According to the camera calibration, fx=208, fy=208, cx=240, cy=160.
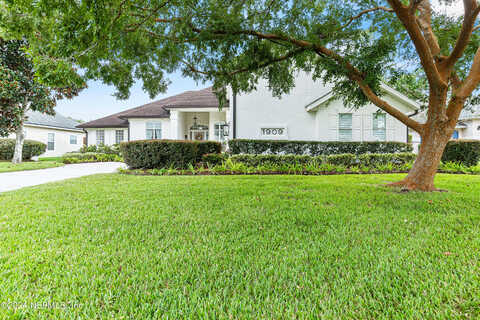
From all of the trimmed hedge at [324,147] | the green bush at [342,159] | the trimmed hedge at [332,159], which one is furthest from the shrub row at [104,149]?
the green bush at [342,159]

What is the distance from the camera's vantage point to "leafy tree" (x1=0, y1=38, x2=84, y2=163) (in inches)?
416

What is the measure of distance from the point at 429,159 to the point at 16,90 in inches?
687

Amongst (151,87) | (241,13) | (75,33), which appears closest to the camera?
→ (75,33)

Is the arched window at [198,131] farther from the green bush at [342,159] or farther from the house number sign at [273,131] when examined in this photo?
the green bush at [342,159]

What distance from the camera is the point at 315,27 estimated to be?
4.57 meters

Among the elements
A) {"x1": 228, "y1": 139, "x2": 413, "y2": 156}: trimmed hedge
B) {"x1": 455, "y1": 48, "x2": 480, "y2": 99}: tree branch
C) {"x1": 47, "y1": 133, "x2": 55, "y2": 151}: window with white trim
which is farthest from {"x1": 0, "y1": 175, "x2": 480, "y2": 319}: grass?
{"x1": 47, "y1": 133, "x2": 55, "y2": 151}: window with white trim

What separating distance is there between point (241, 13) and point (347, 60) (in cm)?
250

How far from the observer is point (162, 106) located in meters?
16.5

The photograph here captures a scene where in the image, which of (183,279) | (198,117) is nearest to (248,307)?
(183,279)

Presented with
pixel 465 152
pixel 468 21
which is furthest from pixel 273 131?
pixel 465 152

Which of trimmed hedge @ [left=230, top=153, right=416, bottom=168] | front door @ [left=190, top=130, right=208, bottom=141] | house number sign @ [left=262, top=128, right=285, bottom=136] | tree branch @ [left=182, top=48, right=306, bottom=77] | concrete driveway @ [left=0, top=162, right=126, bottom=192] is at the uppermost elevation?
tree branch @ [left=182, top=48, right=306, bottom=77]

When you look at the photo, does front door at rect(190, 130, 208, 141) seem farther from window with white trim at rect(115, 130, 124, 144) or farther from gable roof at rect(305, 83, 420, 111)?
gable roof at rect(305, 83, 420, 111)

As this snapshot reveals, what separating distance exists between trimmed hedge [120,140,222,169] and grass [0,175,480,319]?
5331mm

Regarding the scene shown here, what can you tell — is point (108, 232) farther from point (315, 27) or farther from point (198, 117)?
point (198, 117)
